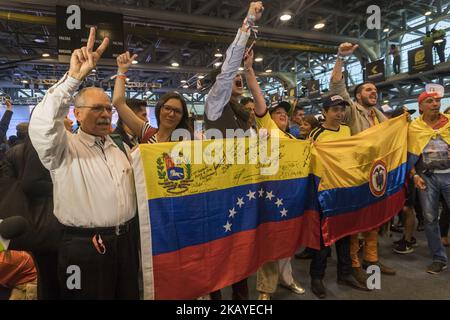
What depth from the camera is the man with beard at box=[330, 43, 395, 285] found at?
10.2 ft

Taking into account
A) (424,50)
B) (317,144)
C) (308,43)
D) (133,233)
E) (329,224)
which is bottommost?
(329,224)

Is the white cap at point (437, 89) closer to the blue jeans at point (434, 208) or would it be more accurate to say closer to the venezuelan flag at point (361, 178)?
the venezuelan flag at point (361, 178)

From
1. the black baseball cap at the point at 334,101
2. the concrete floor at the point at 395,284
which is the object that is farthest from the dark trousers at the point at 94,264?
the black baseball cap at the point at 334,101

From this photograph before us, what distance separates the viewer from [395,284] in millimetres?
3113

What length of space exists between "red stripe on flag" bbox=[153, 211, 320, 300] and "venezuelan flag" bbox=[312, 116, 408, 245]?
22 centimetres

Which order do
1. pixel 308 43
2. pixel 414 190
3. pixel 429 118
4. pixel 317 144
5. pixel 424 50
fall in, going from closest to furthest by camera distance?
pixel 317 144 < pixel 429 118 < pixel 414 190 < pixel 424 50 < pixel 308 43

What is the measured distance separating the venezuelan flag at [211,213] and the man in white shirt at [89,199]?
0.23 m

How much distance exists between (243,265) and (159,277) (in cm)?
69

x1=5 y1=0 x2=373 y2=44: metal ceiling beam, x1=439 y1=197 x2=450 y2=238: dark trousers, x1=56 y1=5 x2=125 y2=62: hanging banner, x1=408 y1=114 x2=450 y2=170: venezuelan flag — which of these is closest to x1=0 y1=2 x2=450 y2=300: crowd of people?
x1=408 y1=114 x2=450 y2=170: venezuelan flag

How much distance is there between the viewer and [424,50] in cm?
960

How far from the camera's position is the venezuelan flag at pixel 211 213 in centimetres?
200

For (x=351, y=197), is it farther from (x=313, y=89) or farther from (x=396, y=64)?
(x=313, y=89)
